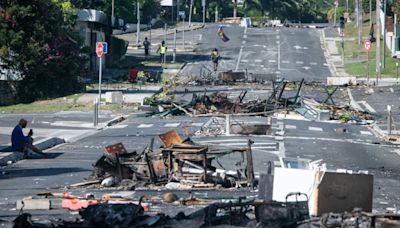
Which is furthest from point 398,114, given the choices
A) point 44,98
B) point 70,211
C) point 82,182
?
point 70,211

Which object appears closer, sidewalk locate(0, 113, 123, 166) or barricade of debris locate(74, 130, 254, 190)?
barricade of debris locate(74, 130, 254, 190)

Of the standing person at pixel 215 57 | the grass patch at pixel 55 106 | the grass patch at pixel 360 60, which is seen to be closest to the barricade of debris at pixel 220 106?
the grass patch at pixel 55 106

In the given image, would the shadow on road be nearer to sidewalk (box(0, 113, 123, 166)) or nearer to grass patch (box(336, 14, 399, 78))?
sidewalk (box(0, 113, 123, 166))

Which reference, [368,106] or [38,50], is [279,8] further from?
[368,106]

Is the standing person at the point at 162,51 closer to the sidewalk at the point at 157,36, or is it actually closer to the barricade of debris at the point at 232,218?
the sidewalk at the point at 157,36

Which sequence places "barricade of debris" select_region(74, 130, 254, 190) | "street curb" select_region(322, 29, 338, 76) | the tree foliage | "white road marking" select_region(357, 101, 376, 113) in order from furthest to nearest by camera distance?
the tree foliage, "street curb" select_region(322, 29, 338, 76), "white road marking" select_region(357, 101, 376, 113), "barricade of debris" select_region(74, 130, 254, 190)

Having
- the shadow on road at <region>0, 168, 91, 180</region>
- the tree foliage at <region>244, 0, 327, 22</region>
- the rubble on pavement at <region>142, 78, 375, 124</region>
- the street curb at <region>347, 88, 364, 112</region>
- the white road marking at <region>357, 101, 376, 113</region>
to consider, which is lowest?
the white road marking at <region>357, 101, 376, 113</region>

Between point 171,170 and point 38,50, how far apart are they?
3833cm

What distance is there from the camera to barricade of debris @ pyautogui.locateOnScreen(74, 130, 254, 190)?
976 inches

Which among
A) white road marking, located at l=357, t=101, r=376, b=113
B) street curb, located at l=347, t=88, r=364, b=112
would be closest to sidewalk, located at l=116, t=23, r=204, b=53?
street curb, located at l=347, t=88, r=364, b=112

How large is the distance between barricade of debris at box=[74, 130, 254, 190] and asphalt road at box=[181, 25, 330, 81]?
5037 centimetres

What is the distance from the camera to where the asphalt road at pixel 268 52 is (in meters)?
82.8

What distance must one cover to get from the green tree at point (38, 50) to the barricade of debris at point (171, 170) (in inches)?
1464

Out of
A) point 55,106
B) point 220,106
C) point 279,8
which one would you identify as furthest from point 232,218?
point 279,8
